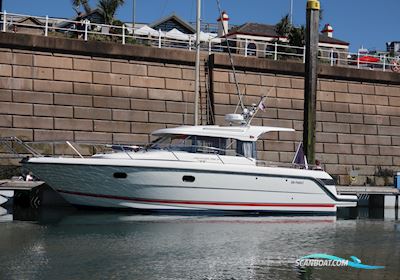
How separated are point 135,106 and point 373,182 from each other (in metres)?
10.3

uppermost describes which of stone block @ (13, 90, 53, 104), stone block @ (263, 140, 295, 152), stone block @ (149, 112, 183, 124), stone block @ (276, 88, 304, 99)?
stone block @ (276, 88, 304, 99)

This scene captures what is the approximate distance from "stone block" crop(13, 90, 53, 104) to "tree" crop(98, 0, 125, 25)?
8.00m

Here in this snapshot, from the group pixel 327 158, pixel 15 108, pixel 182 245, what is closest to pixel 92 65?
pixel 15 108

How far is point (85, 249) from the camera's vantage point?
42.9ft

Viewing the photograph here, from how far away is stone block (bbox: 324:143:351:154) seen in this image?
Result: 85.1ft

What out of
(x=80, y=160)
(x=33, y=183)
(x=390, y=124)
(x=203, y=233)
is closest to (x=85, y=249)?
(x=203, y=233)

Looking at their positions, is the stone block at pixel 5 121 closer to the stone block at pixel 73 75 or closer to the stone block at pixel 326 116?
the stone block at pixel 73 75

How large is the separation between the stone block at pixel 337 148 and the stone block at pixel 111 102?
8.26 meters

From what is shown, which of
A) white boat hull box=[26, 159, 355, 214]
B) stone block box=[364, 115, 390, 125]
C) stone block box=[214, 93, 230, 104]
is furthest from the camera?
stone block box=[364, 115, 390, 125]

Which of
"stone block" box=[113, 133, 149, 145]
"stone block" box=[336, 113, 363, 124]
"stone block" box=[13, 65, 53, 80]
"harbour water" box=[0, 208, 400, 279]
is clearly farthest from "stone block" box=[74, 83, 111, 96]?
"stone block" box=[336, 113, 363, 124]

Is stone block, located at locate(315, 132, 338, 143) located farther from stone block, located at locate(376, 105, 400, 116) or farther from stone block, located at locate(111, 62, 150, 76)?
stone block, located at locate(111, 62, 150, 76)

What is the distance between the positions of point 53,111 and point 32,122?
0.78 m

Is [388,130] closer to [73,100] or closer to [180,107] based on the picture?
[180,107]

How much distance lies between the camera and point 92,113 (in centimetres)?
2202
